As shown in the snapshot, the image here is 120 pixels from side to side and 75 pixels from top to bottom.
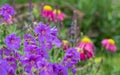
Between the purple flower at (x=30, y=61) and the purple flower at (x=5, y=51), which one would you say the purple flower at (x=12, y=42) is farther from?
the purple flower at (x=30, y=61)

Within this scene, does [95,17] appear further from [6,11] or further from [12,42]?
[12,42]

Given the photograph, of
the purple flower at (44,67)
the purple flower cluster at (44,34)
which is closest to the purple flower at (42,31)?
the purple flower cluster at (44,34)

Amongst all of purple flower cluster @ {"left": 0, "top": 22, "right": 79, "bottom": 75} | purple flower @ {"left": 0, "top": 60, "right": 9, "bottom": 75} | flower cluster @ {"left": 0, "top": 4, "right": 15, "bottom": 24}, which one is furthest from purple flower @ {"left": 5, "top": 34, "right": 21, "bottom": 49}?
flower cluster @ {"left": 0, "top": 4, "right": 15, "bottom": 24}

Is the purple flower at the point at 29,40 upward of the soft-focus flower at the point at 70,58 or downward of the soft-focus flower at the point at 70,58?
upward

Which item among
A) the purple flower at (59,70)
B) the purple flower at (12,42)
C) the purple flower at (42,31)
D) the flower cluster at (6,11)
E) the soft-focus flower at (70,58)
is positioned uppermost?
the flower cluster at (6,11)

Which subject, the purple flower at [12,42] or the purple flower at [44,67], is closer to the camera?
the purple flower at [44,67]

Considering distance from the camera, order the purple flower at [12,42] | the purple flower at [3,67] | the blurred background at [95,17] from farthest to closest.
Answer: the blurred background at [95,17], the purple flower at [12,42], the purple flower at [3,67]

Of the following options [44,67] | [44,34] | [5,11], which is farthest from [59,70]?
[5,11]

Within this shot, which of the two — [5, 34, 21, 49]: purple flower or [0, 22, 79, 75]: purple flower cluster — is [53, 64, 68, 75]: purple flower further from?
[5, 34, 21, 49]: purple flower

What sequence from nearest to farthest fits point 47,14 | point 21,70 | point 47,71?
point 47,71, point 21,70, point 47,14

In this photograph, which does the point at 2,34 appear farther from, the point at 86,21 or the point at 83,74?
the point at 86,21

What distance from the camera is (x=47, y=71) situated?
176 centimetres

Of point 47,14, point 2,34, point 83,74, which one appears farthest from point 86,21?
point 2,34

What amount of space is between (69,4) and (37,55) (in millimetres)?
3413
